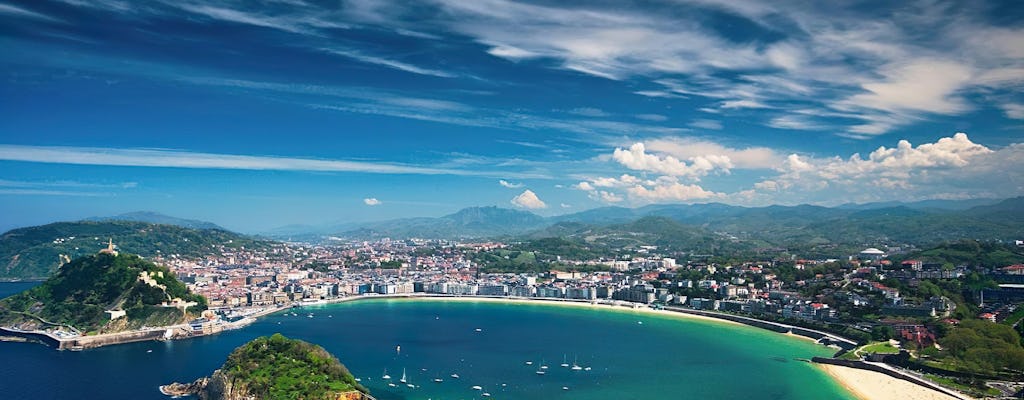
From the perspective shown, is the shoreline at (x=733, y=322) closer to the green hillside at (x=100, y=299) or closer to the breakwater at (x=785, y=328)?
the breakwater at (x=785, y=328)

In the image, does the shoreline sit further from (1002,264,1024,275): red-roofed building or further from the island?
(1002,264,1024,275): red-roofed building

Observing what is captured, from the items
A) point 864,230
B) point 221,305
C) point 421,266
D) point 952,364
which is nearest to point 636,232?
point 864,230

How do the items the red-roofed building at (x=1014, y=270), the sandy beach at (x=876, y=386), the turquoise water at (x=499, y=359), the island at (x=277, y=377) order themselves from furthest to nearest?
1. the red-roofed building at (x=1014, y=270)
2. the turquoise water at (x=499, y=359)
3. the sandy beach at (x=876, y=386)
4. the island at (x=277, y=377)

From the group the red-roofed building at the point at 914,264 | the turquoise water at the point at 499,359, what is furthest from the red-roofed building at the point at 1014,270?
the turquoise water at the point at 499,359

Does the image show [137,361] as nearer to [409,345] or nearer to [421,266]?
[409,345]

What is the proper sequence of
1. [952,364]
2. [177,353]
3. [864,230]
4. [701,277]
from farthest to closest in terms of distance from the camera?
[864,230], [701,277], [177,353], [952,364]

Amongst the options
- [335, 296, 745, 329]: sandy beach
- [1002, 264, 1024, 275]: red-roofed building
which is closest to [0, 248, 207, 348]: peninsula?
[335, 296, 745, 329]: sandy beach

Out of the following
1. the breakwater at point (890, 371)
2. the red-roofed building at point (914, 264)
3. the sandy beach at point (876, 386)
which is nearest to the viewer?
the sandy beach at point (876, 386)

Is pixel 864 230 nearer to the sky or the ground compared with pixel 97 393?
nearer to the sky
